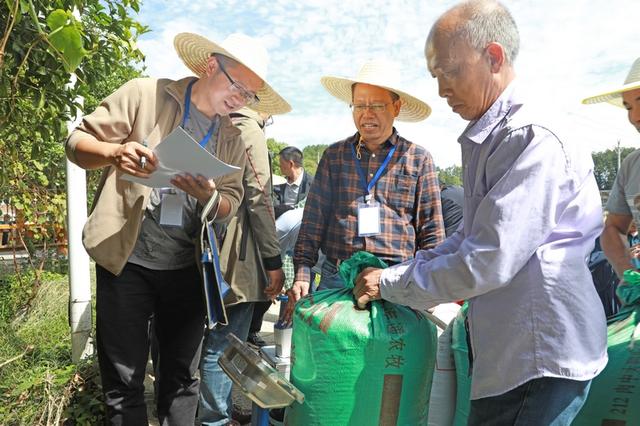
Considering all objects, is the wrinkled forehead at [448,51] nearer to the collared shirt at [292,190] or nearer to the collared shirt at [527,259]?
the collared shirt at [527,259]

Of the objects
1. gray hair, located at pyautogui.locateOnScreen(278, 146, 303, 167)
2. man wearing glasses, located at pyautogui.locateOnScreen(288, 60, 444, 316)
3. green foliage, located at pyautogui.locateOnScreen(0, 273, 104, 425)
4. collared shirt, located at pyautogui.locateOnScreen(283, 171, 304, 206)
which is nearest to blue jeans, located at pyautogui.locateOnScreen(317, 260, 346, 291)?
man wearing glasses, located at pyautogui.locateOnScreen(288, 60, 444, 316)

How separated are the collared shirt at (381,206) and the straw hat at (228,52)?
0.44m

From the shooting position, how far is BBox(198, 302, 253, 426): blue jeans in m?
2.31

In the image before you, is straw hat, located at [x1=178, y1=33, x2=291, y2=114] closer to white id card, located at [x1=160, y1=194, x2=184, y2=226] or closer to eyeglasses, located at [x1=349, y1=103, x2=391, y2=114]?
eyeglasses, located at [x1=349, y1=103, x2=391, y2=114]

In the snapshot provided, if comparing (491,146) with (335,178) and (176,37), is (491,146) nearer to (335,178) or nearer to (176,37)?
(335,178)

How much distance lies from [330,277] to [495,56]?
130 cm

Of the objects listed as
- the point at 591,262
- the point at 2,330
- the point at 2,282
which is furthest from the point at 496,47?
the point at 2,282

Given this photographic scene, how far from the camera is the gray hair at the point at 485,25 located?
123 cm

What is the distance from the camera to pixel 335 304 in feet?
5.95

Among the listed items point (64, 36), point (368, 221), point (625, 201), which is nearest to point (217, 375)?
point (368, 221)

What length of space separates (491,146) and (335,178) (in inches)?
46.3

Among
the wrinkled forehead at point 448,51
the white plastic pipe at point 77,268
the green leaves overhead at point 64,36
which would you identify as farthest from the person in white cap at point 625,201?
the white plastic pipe at point 77,268

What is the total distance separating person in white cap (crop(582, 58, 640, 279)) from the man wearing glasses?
0.70 metres

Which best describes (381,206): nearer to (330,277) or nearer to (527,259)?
(330,277)
